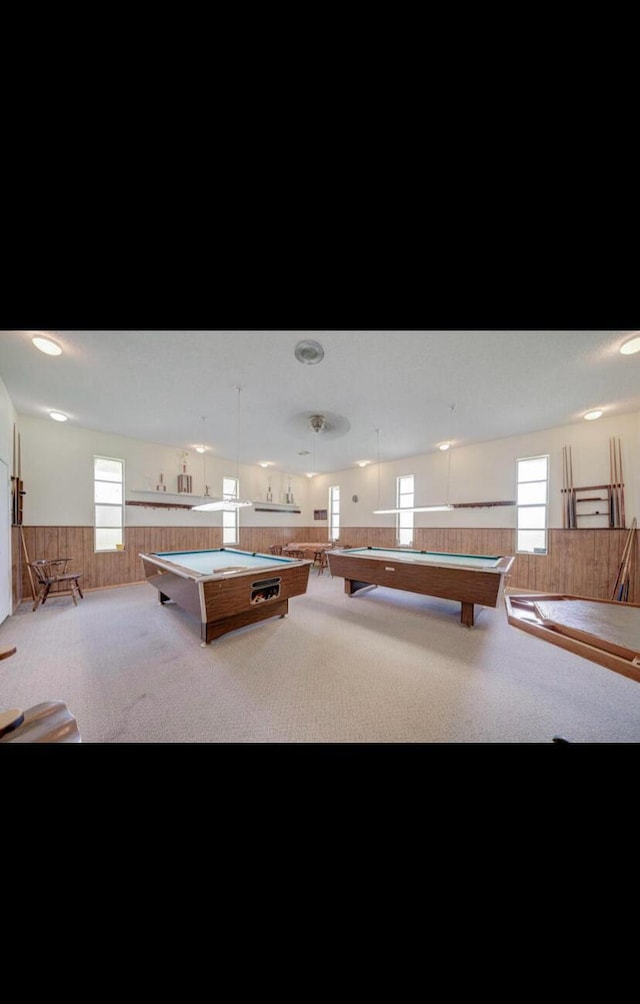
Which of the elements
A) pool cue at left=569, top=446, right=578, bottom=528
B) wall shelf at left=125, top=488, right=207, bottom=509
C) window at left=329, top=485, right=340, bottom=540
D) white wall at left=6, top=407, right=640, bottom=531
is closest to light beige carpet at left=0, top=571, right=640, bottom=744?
white wall at left=6, top=407, right=640, bottom=531

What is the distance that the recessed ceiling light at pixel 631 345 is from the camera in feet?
8.27

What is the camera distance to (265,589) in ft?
9.96

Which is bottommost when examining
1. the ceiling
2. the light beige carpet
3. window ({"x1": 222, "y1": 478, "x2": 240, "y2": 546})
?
the light beige carpet

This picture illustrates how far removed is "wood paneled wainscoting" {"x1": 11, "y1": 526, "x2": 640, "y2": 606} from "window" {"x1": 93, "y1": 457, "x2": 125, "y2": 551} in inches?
5.9

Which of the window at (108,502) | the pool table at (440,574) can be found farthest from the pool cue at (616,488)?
the window at (108,502)

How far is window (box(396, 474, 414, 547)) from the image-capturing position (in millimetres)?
6879

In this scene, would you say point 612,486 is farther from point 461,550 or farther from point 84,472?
point 84,472

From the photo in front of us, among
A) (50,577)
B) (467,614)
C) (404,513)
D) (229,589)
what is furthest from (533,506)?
(50,577)

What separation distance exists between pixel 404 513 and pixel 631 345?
4819mm

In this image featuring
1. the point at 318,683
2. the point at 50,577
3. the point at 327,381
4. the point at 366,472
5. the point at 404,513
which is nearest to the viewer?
the point at 318,683

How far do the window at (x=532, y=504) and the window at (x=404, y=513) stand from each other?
220cm

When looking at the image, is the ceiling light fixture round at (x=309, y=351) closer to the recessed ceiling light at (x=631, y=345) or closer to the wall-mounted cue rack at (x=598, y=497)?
the recessed ceiling light at (x=631, y=345)

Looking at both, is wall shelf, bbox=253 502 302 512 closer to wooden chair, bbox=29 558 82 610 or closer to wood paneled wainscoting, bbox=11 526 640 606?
wood paneled wainscoting, bbox=11 526 640 606
